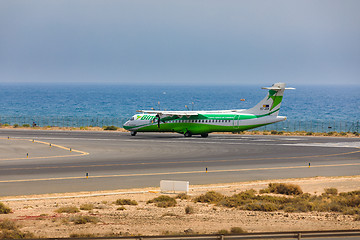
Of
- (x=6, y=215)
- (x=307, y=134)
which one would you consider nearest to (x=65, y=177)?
(x=6, y=215)

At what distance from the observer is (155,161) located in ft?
146

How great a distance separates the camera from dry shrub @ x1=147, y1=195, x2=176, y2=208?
26.2 m

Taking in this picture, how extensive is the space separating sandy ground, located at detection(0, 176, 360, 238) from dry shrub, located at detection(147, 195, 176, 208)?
355 millimetres

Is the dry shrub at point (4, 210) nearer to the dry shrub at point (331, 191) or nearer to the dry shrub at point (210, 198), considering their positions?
the dry shrub at point (210, 198)

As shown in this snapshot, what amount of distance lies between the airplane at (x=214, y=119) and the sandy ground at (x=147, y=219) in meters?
34.3

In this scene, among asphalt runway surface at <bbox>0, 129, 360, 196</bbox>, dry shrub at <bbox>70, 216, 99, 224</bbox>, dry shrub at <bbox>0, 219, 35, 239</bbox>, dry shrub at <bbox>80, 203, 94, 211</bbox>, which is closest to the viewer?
dry shrub at <bbox>0, 219, 35, 239</bbox>

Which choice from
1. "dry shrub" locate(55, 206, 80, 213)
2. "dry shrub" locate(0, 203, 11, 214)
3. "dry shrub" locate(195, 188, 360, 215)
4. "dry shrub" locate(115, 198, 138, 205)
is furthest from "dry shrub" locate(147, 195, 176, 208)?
"dry shrub" locate(0, 203, 11, 214)

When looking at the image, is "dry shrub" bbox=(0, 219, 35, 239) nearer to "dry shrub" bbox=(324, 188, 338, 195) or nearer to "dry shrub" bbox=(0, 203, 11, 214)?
"dry shrub" bbox=(0, 203, 11, 214)

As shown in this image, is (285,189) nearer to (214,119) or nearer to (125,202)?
(125,202)

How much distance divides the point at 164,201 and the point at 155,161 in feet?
57.8

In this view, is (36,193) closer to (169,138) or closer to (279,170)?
(279,170)

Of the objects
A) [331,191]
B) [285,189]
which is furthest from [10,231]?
[331,191]

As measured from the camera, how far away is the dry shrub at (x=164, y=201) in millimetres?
26203

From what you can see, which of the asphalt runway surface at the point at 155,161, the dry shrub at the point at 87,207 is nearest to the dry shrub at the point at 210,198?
the dry shrub at the point at 87,207
